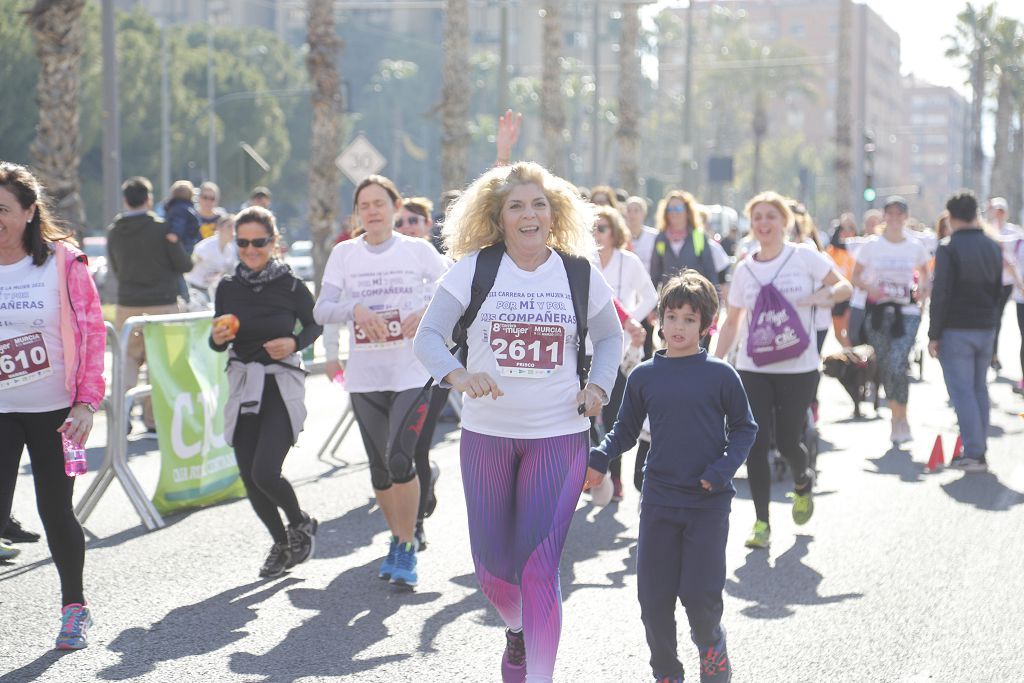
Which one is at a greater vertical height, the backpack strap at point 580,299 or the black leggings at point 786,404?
the backpack strap at point 580,299

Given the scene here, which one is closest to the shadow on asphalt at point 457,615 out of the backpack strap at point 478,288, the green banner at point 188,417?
the backpack strap at point 478,288

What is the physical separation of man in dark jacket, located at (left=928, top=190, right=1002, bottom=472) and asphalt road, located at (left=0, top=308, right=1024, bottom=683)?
89 cm

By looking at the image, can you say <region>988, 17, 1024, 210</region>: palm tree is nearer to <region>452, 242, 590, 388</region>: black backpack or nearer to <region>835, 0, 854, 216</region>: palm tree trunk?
<region>835, 0, 854, 216</region>: palm tree trunk

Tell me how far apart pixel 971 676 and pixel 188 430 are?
521cm

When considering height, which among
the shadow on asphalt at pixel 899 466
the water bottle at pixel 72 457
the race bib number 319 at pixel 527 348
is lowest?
the shadow on asphalt at pixel 899 466

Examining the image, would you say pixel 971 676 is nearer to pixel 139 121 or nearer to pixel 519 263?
pixel 519 263

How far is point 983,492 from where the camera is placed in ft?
32.2

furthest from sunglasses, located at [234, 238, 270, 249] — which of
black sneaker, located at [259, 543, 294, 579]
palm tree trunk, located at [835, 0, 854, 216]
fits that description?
palm tree trunk, located at [835, 0, 854, 216]

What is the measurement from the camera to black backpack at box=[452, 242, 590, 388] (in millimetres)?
4988

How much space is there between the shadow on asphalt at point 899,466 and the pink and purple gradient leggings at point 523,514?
592 cm

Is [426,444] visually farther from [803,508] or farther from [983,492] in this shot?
A: [983,492]

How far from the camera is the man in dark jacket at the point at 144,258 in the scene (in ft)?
41.5

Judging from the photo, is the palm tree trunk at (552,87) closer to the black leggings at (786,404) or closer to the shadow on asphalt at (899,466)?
the shadow on asphalt at (899,466)

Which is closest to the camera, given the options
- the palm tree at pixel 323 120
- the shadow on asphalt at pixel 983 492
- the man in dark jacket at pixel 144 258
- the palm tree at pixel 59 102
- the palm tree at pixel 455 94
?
the shadow on asphalt at pixel 983 492
